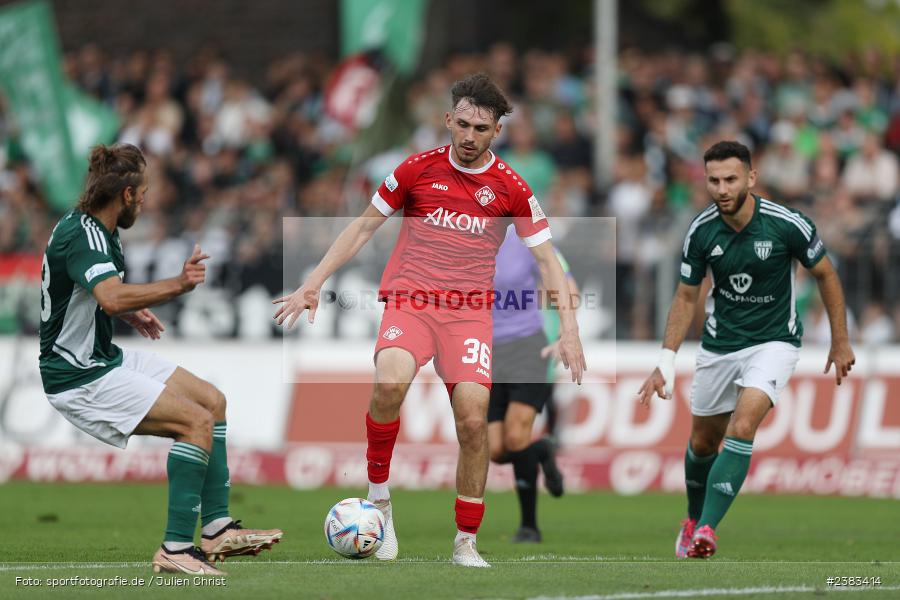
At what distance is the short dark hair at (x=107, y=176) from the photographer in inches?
328

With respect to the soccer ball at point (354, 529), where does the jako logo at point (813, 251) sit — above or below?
above

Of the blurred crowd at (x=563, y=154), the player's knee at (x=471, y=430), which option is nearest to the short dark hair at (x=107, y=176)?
the player's knee at (x=471, y=430)

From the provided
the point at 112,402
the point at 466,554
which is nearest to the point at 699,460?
the point at 466,554

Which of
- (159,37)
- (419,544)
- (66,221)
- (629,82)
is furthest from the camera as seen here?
(159,37)

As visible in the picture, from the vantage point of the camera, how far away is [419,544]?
10961 mm

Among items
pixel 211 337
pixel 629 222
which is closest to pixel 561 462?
pixel 629 222

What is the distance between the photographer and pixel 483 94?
8.84 m

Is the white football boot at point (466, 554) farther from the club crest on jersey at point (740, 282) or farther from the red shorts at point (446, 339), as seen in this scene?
the club crest on jersey at point (740, 282)

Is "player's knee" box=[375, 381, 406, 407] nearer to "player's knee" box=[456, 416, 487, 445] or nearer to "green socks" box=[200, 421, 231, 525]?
"player's knee" box=[456, 416, 487, 445]

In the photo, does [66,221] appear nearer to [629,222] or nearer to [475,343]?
[475,343]

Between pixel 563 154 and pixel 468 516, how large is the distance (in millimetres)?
11267

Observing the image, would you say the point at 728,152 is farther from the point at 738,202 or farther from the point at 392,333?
the point at 392,333

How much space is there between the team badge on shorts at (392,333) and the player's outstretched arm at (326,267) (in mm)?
459

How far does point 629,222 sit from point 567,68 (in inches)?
→ 210
